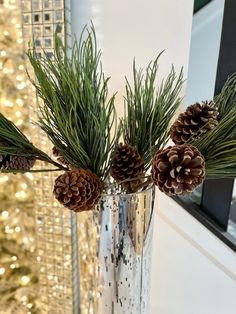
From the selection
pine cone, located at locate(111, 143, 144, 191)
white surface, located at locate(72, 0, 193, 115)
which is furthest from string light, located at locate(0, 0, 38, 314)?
pine cone, located at locate(111, 143, 144, 191)

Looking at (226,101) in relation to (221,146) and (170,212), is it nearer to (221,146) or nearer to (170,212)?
(221,146)

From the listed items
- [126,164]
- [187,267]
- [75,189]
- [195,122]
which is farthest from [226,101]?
[187,267]

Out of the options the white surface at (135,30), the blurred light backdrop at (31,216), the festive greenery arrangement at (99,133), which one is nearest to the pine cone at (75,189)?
the festive greenery arrangement at (99,133)

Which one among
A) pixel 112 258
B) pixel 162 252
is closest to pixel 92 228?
pixel 112 258

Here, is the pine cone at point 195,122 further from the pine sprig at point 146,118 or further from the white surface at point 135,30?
the white surface at point 135,30

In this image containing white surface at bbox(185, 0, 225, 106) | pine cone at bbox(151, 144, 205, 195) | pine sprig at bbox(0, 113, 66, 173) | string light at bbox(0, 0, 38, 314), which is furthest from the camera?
string light at bbox(0, 0, 38, 314)

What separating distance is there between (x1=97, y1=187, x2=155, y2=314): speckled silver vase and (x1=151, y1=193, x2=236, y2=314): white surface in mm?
240

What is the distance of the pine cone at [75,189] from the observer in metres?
0.57

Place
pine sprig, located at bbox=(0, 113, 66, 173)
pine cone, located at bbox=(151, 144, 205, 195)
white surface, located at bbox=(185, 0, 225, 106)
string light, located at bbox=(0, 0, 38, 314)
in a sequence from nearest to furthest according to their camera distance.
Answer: pine cone, located at bbox=(151, 144, 205, 195), pine sprig, located at bbox=(0, 113, 66, 173), white surface, located at bbox=(185, 0, 225, 106), string light, located at bbox=(0, 0, 38, 314)

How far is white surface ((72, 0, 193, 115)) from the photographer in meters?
0.85

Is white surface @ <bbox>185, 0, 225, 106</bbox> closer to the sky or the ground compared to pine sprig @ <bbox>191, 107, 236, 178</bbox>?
closer to the sky

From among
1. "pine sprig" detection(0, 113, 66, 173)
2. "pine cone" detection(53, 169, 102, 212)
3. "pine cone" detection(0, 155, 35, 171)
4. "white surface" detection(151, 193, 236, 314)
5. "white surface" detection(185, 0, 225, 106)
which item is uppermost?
"white surface" detection(185, 0, 225, 106)

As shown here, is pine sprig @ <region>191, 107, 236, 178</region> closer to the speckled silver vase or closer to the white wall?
the speckled silver vase

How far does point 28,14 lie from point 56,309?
0.89 metres
